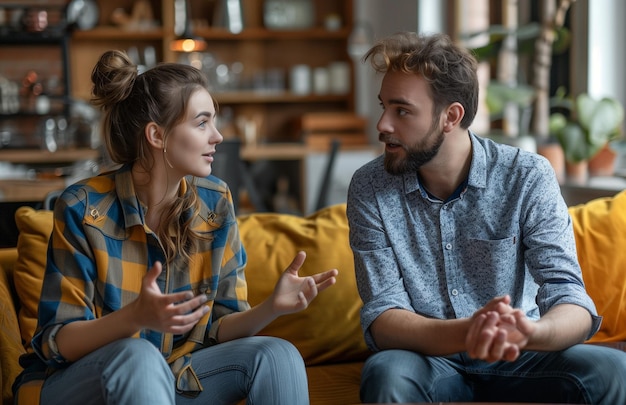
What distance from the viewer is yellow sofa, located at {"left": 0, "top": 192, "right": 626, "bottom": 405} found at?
216 centimetres

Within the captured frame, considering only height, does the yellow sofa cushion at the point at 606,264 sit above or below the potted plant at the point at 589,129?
below

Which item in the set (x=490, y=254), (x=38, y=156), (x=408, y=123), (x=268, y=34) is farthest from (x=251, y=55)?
(x=490, y=254)

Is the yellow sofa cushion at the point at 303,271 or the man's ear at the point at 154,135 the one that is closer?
the man's ear at the point at 154,135

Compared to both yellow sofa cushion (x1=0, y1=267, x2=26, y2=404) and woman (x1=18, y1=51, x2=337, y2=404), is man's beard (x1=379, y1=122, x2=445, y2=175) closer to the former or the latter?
woman (x1=18, y1=51, x2=337, y2=404)

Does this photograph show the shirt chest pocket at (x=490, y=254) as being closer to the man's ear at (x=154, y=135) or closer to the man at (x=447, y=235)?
the man at (x=447, y=235)

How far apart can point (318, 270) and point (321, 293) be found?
60 mm

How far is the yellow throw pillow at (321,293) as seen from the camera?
2.31 meters

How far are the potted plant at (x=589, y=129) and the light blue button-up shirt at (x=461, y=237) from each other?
1713 mm

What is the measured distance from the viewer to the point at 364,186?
6.82 feet

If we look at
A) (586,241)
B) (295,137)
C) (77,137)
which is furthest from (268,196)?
(586,241)

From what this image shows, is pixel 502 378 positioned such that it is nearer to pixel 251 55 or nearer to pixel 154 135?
pixel 154 135

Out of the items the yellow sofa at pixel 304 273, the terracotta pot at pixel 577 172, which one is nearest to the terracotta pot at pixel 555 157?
the terracotta pot at pixel 577 172

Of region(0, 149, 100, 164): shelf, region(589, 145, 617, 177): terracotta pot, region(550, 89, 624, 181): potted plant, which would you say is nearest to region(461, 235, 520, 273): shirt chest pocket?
region(550, 89, 624, 181): potted plant

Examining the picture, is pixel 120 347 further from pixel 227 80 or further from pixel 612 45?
pixel 227 80
